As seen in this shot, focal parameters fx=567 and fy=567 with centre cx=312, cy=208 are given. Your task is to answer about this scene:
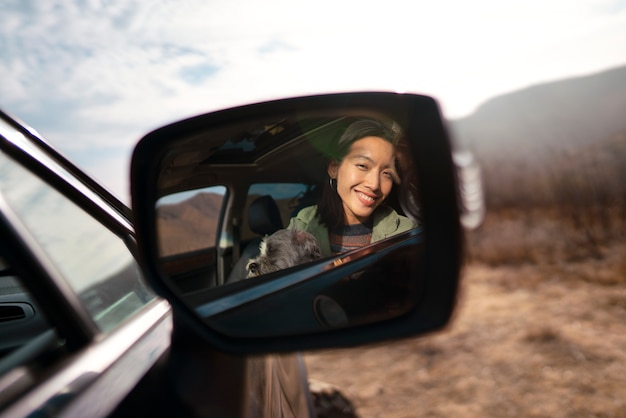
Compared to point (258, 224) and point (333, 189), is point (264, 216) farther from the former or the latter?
point (333, 189)

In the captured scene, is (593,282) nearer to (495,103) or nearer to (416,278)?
(416,278)

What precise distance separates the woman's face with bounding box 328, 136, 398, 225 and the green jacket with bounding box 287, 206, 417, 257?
9cm

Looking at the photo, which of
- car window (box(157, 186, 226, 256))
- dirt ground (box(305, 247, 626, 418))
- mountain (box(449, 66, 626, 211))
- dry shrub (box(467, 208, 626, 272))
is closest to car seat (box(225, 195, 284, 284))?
car window (box(157, 186, 226, 256))

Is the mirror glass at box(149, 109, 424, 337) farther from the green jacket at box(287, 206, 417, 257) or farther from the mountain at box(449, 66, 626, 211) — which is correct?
the mountain at box(449, 66, 626, 211)

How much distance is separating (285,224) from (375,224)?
0.29 m

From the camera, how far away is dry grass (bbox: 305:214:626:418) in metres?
5.82

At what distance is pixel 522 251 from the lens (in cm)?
1562

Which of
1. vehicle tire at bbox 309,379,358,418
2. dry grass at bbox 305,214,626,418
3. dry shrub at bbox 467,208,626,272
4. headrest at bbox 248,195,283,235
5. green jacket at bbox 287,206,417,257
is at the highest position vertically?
headrest at bbox 248,195,283,235

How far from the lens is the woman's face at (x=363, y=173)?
61.9 inches

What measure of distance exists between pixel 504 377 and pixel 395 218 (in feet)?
18.1

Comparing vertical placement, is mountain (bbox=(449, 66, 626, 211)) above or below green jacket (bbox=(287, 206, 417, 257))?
below

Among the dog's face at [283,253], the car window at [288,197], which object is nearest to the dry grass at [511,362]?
the dog's face at [283,253]

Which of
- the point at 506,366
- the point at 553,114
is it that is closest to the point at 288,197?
the point at 506,366

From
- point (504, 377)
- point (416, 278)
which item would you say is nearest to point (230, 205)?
point (416, 278)
